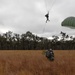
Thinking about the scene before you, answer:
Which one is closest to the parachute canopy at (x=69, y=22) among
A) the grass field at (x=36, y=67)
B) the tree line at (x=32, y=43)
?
the grass field at (x=36, y=67)

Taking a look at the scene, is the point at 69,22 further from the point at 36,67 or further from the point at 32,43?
the point at 32,43

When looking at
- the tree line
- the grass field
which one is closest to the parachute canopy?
the grass field

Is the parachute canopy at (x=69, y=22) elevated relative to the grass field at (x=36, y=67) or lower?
elevated

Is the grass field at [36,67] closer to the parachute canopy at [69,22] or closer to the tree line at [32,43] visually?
the parachute canopy at [69,22]

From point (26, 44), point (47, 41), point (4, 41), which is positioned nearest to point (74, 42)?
point (47, 41)

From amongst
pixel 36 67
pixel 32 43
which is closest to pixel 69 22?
pixel 36 67

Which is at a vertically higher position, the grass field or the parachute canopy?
the parachute canopy

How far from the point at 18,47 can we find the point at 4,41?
15.8 feet

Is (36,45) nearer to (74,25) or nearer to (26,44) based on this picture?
(26,44)

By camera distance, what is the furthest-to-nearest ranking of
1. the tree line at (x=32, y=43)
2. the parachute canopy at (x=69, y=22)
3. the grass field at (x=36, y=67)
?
the tree line at (x=32, y=43) → the parachute canopy at (x=69, y=22) → the grass field at (x=36, y=67)

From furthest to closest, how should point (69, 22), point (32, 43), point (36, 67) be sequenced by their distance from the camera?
point (32, 43) < point (69, 22) < point (36, 67)

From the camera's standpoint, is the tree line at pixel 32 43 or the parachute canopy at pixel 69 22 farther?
the tree line at pixel 32 43

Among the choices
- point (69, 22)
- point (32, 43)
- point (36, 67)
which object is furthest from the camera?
point (32, 43)

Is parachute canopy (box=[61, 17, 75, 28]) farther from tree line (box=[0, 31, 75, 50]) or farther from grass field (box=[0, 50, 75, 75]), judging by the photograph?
tree line (box=[0, 31, 75, 50])
